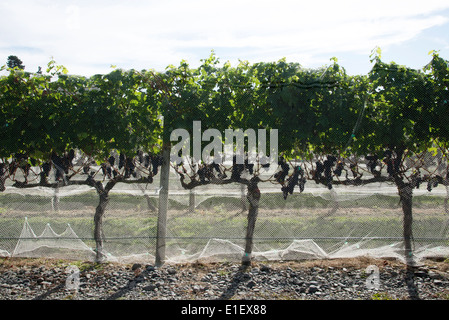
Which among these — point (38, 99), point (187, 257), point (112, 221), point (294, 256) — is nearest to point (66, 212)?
point (112, 221)

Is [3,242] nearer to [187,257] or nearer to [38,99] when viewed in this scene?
[38,99]

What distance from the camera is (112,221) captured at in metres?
6.43

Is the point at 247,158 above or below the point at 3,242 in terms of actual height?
above

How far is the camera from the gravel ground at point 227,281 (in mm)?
5176

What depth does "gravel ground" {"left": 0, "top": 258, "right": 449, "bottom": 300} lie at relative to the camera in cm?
518

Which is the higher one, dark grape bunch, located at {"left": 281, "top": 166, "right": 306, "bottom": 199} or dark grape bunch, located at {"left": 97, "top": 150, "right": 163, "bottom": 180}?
dark grape bunch, located at {"left": 97, "top": 150, "right": 163, "bottom": 180}

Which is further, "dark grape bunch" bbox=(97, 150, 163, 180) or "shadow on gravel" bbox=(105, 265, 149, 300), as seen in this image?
"dark grape bunch" bbox=(97, 150, 163, 180)

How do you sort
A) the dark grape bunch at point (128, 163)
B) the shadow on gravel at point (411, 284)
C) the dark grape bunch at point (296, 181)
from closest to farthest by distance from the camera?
1. the shadow on gravel at point (411, 284)
2. the dark grape bunch at point (296, 181)
3. the dark grape bunch at point (128, 163)

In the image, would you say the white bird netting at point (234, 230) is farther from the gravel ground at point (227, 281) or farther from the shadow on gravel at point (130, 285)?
the shadow on gravel at point (130, 285)

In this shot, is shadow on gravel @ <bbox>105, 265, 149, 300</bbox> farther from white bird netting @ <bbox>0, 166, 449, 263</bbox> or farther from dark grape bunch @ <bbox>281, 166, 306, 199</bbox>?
dark grape bunch @ <bbox>281, 166, 306, 199</bbox>

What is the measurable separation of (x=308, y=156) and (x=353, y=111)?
0.99m

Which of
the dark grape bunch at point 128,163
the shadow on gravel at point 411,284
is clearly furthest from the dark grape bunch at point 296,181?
the dark grape bunch at point 128,163

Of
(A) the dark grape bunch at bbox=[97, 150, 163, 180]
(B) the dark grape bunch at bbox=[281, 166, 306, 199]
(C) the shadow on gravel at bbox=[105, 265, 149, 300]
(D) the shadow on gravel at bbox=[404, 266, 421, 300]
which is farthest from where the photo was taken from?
(A) the dark grape bunch at bbox=[97, 150, 163, 180]

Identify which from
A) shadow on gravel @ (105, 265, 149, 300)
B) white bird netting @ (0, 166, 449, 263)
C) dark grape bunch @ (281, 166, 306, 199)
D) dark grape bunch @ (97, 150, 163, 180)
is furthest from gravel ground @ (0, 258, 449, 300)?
dark grape bunch @ (97, 150, 163, 180)
